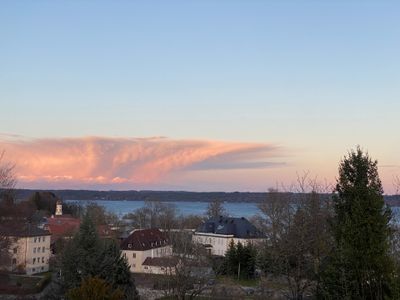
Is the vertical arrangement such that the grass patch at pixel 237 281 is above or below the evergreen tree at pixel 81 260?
below

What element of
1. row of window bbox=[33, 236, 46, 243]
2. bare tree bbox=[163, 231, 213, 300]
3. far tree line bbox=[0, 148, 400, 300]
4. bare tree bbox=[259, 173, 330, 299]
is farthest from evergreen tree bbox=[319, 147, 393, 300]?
row of window bbox=[33, 236, 46, 243]

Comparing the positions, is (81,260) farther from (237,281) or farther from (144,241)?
(144,241)

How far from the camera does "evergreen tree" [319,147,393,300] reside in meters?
16.5

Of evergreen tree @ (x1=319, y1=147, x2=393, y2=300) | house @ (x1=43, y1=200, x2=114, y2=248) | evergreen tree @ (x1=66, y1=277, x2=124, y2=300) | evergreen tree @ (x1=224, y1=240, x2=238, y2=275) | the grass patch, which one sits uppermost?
evergreen tree @ (x1=319, y1=147, x2=393, y2=300)

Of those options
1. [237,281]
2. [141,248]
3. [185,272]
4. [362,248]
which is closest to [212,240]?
[141,248]

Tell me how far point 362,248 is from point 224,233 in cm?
5624

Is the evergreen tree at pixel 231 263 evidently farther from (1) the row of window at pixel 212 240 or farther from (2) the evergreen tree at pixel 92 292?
(2) the evergreen tree at pixel 92 292

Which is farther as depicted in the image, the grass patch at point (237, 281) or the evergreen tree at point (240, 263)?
the evergreen tree at point (240, 263)

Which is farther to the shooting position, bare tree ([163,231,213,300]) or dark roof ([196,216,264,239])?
dark roof ([196,216,264,239])

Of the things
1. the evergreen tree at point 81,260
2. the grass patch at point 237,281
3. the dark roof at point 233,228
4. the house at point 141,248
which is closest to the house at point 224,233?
the dark roof at point 233,228

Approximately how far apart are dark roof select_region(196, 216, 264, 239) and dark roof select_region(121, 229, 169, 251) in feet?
Answer: 32.6

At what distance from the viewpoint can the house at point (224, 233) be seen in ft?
232

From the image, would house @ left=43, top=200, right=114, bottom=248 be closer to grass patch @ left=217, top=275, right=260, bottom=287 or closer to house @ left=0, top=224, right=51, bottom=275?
house @ left=0, top=224, right=51, bottom=275

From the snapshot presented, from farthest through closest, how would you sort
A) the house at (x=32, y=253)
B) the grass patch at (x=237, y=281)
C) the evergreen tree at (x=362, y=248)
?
the house at (x=32, y=253) → the grass patch at (x=237, y=281) → the evergreen tree at (x=362, y=248)
